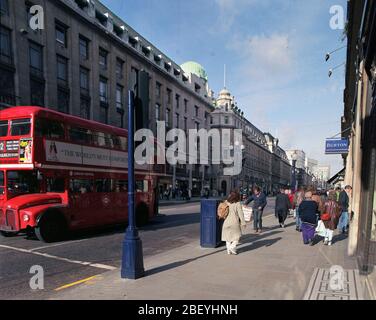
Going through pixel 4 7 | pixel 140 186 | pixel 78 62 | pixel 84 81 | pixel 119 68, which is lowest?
pixel 140 186

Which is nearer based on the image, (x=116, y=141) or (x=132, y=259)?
(x=132, y=259)

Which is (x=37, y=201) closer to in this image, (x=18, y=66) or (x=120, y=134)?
(x=120, y=134)

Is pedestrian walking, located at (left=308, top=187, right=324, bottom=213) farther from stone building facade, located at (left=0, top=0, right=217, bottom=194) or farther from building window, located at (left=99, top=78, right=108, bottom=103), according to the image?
building window, located at (left=99, top=78, right=108, bottom=103)

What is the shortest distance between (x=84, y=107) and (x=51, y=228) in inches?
1000

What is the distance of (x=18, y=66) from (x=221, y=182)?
2469 inches

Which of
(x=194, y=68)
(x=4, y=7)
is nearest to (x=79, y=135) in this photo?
(x=4, y=7)

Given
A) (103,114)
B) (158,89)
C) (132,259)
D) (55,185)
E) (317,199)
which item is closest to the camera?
(132,259)

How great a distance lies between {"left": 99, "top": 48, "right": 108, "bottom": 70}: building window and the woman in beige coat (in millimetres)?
32967

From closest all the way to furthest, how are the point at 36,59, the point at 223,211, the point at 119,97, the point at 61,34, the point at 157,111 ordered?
the point at 223,211
the point at 36,59
the point at 61,34
the point at 119,97
the point at 157,111

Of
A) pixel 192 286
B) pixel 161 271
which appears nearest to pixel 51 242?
pixel 161 271

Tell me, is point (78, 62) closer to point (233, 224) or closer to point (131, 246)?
point (233, 224)

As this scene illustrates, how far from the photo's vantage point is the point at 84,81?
115ft

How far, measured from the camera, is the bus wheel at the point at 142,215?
642 inches

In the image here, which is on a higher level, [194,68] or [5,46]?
[194,68]
